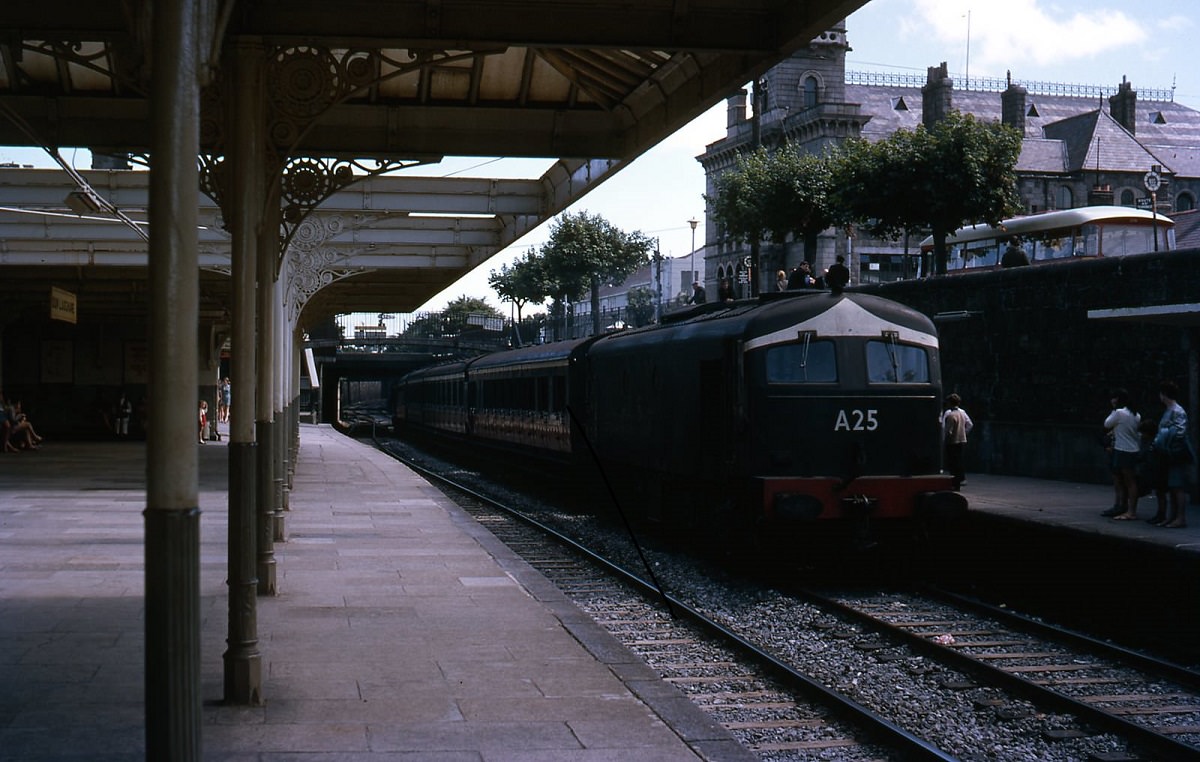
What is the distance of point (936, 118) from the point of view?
7306 cm

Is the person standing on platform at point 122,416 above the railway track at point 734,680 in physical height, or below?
above

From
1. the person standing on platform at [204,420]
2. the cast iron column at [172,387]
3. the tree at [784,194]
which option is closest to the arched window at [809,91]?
the tree at [784,194]

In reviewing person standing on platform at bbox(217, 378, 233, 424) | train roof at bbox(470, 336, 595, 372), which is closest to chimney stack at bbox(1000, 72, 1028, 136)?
person standing on platform at bbox(217, 378, 233, 424)

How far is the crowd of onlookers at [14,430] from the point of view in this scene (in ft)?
99.1

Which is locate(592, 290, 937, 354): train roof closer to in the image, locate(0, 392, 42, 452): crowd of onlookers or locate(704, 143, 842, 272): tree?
locate(0, 392, 42, 452): crowd of onlookers

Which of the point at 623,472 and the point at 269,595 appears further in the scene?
the point at 623,472

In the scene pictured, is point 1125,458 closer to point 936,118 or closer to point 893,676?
point 893,676

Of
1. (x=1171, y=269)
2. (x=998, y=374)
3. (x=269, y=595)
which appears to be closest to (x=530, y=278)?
(x=998, y=374)

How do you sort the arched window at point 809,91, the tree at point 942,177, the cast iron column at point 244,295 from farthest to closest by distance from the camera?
the arched window at point 809,91 < the tree at point 942,177 < the cast iron column at point 244,295

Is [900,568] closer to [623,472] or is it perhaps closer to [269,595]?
[623,472]

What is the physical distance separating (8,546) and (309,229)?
279 inches

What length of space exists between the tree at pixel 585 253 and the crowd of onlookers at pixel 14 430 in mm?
38696

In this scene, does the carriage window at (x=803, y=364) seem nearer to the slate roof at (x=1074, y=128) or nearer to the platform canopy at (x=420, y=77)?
the platform canopy at (x=420, y=77)

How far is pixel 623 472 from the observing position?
731 inches
